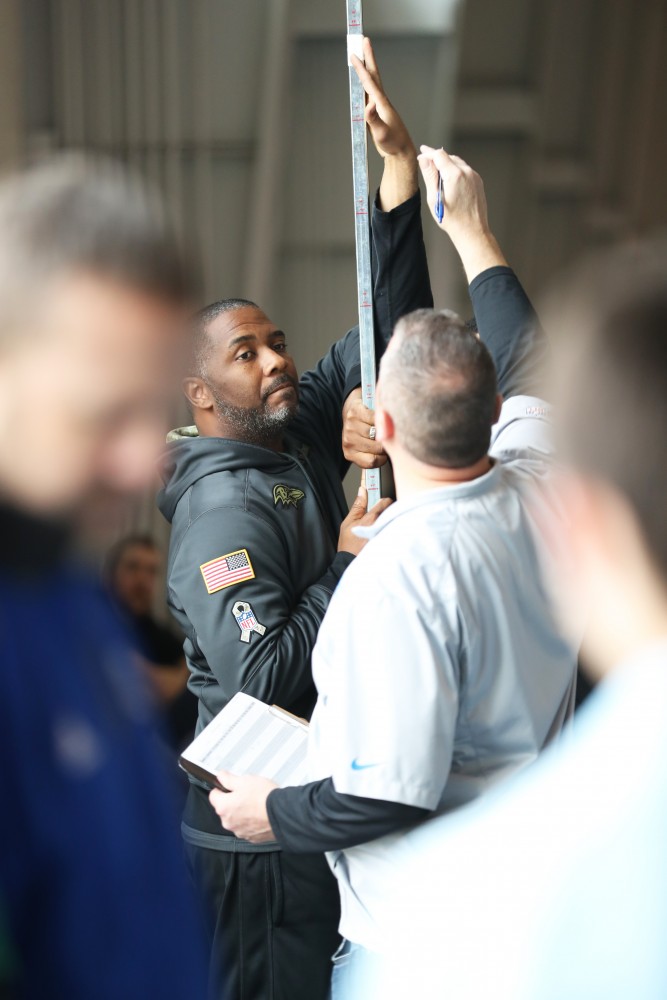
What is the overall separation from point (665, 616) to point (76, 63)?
5552mm

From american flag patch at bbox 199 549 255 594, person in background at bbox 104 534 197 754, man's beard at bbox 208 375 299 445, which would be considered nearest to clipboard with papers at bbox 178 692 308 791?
american flag patch at bbox 199 549 255 594

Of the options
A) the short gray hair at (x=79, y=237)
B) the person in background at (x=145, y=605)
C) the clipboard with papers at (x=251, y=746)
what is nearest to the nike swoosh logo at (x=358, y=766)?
the clipboard with papers at (x=251, y=746)

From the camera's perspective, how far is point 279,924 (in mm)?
2053

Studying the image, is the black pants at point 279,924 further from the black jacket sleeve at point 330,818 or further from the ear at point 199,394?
the ear at point 199,394

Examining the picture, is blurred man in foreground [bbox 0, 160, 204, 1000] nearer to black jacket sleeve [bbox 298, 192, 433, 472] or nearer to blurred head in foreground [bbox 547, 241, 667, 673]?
blurred head in foreground [bbox 547, 241, 667, 673]

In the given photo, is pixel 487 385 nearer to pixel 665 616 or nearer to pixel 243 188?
pixel 665 616

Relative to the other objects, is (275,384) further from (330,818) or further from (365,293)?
(330,818)

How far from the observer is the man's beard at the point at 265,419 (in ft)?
7.86

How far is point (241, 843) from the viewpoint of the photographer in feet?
6.81

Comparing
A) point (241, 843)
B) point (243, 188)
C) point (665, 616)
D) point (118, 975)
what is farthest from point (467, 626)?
point (243, 188)

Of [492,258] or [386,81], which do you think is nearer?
[492,258]

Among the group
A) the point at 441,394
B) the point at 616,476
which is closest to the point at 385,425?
the point at 441,394

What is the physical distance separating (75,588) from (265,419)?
1.61m

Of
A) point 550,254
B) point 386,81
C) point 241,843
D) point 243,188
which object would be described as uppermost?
point 386,81
